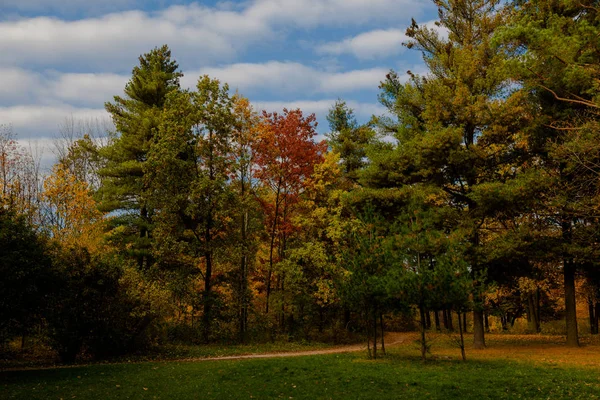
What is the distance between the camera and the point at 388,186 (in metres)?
22.1

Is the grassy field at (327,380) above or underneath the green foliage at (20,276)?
underneath

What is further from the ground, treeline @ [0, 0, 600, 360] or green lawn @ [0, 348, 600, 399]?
treeline @ [0, 0, 600, 360]

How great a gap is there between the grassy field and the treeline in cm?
191

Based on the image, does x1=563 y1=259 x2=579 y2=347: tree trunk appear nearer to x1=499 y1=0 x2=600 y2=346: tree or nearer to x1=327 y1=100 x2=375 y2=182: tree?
x1=499 y1=0 x2=600 y2=346: tree

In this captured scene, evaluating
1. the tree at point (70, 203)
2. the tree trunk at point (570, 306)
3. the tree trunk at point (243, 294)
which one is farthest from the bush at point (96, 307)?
the tree trunk at point (570, 306)

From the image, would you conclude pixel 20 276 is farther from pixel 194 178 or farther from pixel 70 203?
pixel 70 203

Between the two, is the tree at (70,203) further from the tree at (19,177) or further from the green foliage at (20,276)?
the green foliage at (20,276)

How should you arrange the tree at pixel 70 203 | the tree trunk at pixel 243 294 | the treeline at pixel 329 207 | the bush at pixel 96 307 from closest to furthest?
1. the treeline at pixel 329 207
2. the bush at pixel 96 307
3. the tree trunk at pixel 243 294
4. the tree at pixel 70 203

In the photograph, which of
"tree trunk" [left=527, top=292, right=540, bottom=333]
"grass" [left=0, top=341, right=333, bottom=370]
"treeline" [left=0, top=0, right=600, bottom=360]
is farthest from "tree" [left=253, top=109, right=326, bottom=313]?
"tree trunk" [left=527, top=292, right=540, bottom=333]

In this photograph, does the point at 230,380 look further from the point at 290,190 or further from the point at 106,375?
the point at 290,190

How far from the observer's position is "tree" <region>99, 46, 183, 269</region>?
1005 inches

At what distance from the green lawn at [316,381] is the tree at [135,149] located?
499 inches

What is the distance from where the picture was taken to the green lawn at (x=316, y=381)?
378 inches

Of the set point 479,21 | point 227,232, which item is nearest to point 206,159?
point 227,232
